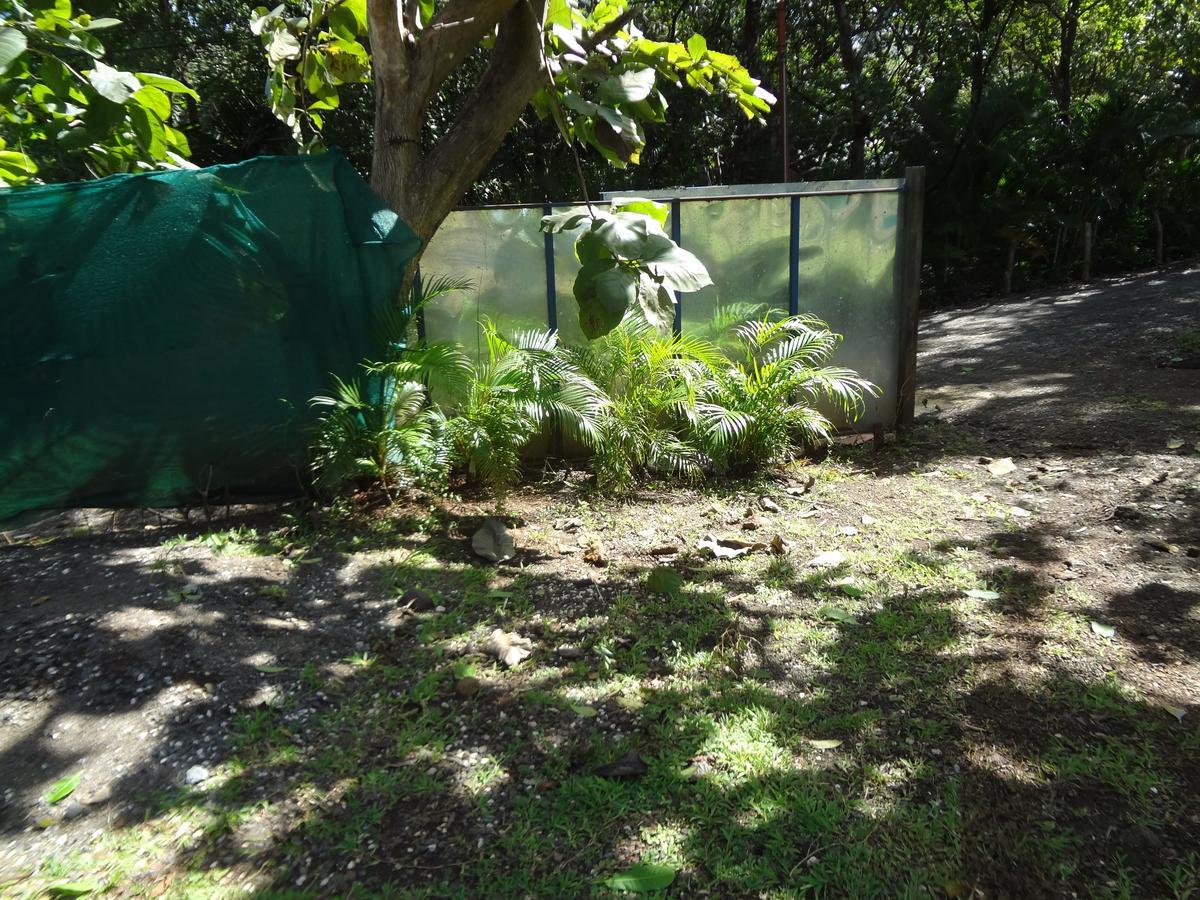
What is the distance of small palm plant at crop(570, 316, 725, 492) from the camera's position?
17.5 ft

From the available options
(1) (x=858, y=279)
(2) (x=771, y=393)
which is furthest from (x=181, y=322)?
(1) (x=858, y=279)

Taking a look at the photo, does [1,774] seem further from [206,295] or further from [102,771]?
[206,295]

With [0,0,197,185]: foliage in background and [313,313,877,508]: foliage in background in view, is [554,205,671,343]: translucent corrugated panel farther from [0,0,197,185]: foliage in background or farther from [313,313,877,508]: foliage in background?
[0,0,197,185]: foliage in background

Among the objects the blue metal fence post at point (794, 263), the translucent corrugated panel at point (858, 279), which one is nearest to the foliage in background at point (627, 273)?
the blue metal fence post at point (794, 263)

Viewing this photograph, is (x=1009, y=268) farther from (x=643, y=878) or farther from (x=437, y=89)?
(x=643, y=878)

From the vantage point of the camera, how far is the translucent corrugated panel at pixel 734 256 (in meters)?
5.91

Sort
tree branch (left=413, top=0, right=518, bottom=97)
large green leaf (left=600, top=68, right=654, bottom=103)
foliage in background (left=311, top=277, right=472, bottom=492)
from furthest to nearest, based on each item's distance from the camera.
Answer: foliage in background (left=311, top=277, right=472, bottom=492), tree branch (left=413, top=0, right=518, bottom=97), large green leaf (left=600, top=68, right=654, bottom=103)

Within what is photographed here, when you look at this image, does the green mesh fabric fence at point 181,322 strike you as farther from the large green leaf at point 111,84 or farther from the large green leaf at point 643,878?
the large green leaf at point 643,878

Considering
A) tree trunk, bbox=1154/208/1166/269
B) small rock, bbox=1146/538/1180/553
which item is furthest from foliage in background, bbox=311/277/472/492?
tree trunk, bbox=1154/208/1166/269

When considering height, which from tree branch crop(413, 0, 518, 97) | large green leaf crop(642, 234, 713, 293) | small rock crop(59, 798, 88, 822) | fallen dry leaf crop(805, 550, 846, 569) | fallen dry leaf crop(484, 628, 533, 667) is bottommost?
fallen dry leaf crop(805, 550, 846, 569)

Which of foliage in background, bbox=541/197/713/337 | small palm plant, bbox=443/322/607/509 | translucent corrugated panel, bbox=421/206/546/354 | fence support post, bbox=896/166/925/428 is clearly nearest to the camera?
foliage in background, bbox=541/197/713/337

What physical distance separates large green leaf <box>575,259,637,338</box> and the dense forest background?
10985 millimetres

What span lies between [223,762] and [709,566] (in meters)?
2.34

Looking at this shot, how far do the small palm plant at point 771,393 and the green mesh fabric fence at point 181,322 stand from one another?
2088 millimetres
